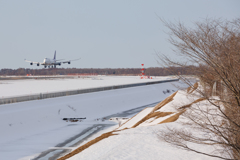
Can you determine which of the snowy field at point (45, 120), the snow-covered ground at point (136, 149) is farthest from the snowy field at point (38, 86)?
the snow-covered ground at point (136, 149)

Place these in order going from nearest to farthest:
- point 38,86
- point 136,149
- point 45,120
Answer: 1. point 136,149
2. point 45,120
3. point 38,86

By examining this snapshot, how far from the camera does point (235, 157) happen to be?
1113 cm

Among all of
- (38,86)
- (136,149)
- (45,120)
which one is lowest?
(45,120)

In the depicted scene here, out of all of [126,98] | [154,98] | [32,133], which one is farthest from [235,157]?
[154,98]

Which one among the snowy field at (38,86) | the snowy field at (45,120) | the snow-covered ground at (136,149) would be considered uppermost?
the snowy field at (38,86)

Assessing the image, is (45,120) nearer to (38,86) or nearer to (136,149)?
(136,149)

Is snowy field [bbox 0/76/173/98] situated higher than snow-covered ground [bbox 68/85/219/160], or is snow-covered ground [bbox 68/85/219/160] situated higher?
snowy field [bbox 0/76/173/98]

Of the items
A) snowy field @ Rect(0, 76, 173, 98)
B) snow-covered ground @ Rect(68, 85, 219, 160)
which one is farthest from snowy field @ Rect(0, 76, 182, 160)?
snowy field @ Rect(0, 76, 173, 98)

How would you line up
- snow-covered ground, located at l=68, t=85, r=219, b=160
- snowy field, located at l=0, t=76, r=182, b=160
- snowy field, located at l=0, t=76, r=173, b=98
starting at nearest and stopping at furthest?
snow-covered ground, located at l=68, t=85, r=219, b=160
snowy field, located at l=0, t=76, r=182, b=160
snowy field, located at l=0, t=76, r=173, b=98

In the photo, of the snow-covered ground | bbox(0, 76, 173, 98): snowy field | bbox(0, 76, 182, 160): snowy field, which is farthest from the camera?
bbox(0, 76, 173, 98): snowy field

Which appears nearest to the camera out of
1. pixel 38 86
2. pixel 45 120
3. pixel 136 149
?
pixel 136 149

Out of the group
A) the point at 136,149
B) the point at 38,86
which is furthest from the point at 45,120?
the point at 38,86

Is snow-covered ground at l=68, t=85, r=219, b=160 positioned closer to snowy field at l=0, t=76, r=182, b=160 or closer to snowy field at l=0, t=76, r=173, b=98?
snowy field at l=0, t=76, r=182, b=160

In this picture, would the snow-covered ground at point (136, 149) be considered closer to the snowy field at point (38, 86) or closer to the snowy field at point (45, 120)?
the snowy field at point (45, 120)
